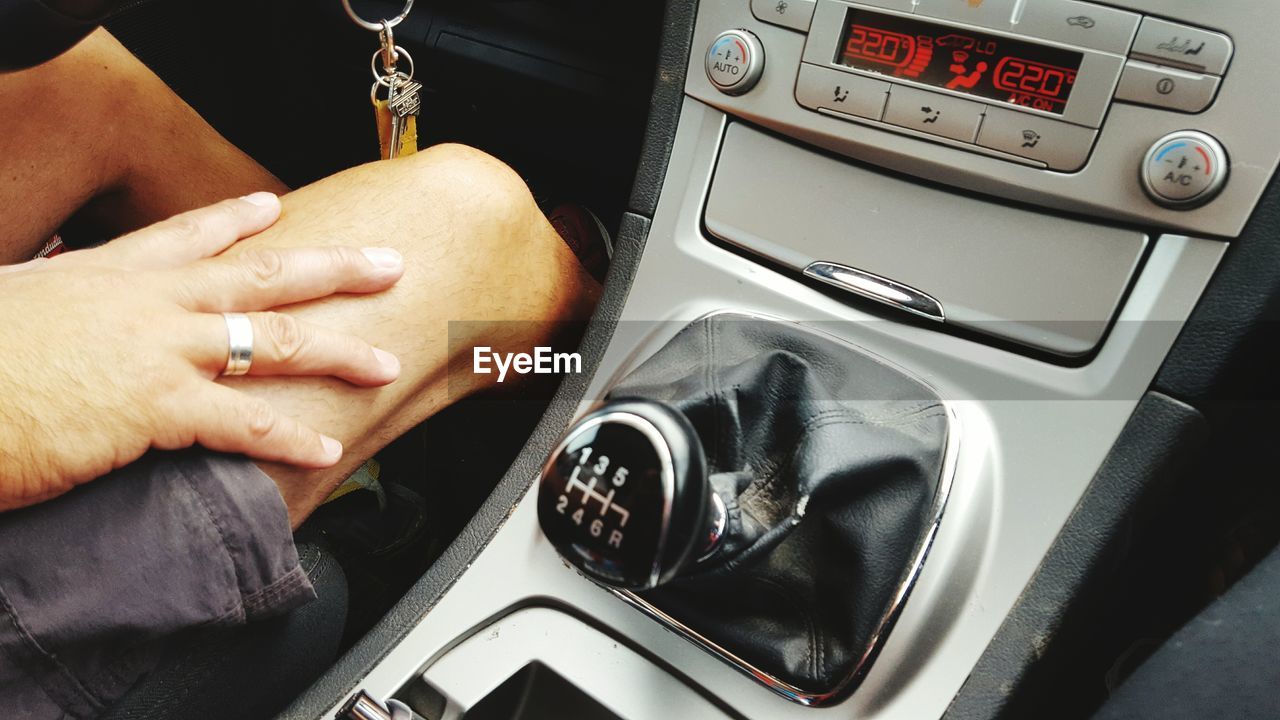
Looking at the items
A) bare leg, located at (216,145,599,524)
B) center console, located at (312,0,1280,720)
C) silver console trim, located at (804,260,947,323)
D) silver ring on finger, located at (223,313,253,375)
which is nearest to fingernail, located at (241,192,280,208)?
bare leg, located at (216,145,599,524)

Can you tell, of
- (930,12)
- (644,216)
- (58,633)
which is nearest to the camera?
(58,633)

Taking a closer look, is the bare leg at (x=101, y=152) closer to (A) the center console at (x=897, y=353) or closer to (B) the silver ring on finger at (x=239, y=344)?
(B) the silver ring on finger at (x=239, y=344)

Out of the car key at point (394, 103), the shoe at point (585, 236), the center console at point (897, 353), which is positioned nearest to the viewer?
the center console at point (897, 353)

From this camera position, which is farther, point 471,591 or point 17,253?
point 17,253

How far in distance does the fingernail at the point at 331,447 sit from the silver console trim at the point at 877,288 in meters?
0.34

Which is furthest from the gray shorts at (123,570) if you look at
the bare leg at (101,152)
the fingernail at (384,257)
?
the bare leg at (101,152)

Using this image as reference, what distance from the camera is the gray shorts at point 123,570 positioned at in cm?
44

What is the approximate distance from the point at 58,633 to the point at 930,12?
597 millimetres

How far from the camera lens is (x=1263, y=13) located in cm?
47

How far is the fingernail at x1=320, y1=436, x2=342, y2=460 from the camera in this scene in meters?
0.56

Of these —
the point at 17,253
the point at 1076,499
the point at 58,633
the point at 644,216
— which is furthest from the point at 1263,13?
the point at 17,253

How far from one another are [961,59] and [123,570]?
56 centimetres

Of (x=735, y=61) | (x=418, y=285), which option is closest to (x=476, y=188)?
(x=418, y=285)

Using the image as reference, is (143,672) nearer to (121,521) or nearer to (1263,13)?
(121,521)
